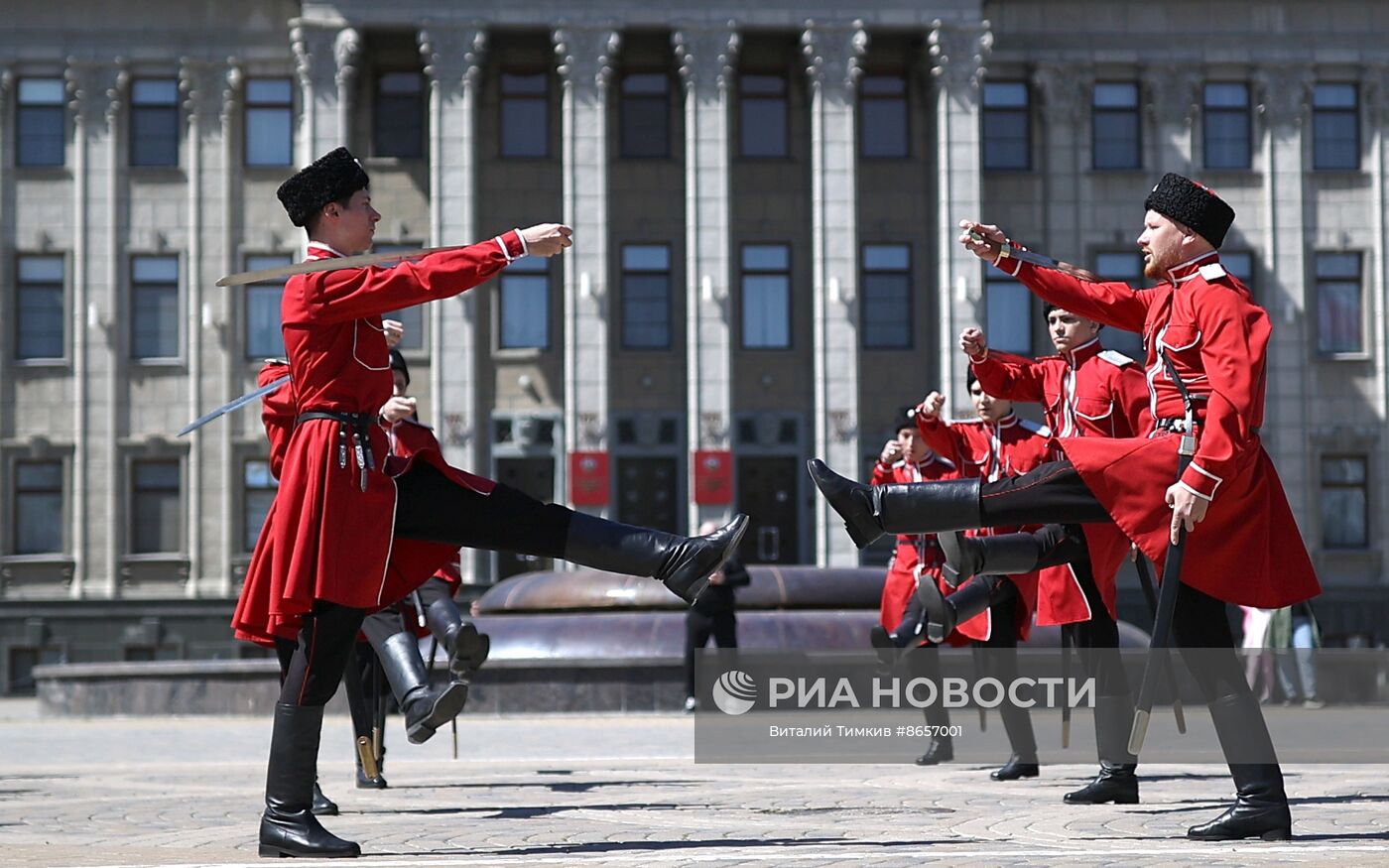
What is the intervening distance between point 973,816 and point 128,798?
13.2ft

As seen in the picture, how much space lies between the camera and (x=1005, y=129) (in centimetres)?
4375

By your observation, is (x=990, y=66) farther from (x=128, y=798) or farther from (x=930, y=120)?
(x=128, y=798)

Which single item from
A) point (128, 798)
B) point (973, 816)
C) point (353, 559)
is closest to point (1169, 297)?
point (973, 816)

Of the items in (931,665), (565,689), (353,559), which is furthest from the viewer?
(565,689)

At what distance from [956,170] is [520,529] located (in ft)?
118

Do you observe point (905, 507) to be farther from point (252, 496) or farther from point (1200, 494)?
point (252, 496)

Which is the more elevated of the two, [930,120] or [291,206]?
[930,120]

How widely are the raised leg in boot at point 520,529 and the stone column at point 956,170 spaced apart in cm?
3499

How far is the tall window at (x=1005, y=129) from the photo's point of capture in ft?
143

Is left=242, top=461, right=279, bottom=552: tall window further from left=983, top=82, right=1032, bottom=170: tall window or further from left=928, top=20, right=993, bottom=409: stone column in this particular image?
left=983, top=82, right=1032, bottom=170: tall window

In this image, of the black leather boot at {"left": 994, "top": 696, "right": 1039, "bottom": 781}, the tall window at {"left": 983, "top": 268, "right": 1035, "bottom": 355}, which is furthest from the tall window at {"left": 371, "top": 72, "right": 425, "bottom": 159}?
the black leather boot at {"left": 994, "top": 696, "right": 1039, "bottom": 781}

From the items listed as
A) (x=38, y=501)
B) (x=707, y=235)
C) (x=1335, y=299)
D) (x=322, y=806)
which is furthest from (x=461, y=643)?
(x=1335, y=299)

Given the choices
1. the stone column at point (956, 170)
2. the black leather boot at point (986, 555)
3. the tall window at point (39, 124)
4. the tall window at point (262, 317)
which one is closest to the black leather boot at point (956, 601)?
the black leather boot at point (986, 555)

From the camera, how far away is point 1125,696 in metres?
8.88
